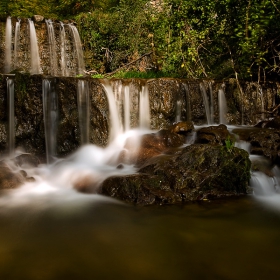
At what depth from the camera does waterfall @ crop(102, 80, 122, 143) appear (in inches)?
339

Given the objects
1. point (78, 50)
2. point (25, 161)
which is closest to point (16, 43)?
point (78, 50)

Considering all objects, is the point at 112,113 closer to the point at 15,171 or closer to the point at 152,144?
the point at 152,144

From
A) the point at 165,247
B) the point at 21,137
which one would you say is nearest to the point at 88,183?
the point at 165,247

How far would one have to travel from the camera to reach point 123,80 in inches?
350

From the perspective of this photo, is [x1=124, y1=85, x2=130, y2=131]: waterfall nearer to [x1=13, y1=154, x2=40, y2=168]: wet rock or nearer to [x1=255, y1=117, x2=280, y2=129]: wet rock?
[x1=13, y1=154, x2=40, y2=168]: wet rock

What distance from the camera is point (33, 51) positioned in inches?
486

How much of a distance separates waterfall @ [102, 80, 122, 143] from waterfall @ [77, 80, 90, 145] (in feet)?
1.94

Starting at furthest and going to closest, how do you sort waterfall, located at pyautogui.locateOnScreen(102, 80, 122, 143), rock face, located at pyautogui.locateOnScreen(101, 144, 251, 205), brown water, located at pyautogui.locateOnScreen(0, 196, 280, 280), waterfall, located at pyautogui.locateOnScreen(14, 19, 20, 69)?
waterfall, located at pyautogui.locateOnScreen(14, 19, 20, 69) < waterfall, located at pyautogui.locateOnScreen(102, 80, 122, 143) < rock face, located at pyautogui.locateOnScreen(101, 144, 251, 205) < brown water, located at pyautogui.locateOnScreen(0, 196, 280, 280)

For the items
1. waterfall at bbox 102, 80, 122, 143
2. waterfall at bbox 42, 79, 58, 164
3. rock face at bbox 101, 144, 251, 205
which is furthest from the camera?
waterfall at bbox 102, 80, 122, 143

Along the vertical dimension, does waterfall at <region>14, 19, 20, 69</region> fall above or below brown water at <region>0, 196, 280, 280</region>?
above

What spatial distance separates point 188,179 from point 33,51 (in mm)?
9561

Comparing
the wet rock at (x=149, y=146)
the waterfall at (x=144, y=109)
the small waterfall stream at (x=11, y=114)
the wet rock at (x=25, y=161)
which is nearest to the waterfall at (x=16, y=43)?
the small waterfall stream at (x=11, y=114)

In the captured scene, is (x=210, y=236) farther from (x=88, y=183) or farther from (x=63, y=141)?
(x=63, y=141)

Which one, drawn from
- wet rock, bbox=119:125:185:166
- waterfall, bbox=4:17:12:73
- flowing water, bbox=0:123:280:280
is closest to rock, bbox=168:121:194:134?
wet rock, bbox=119:125:185:166
